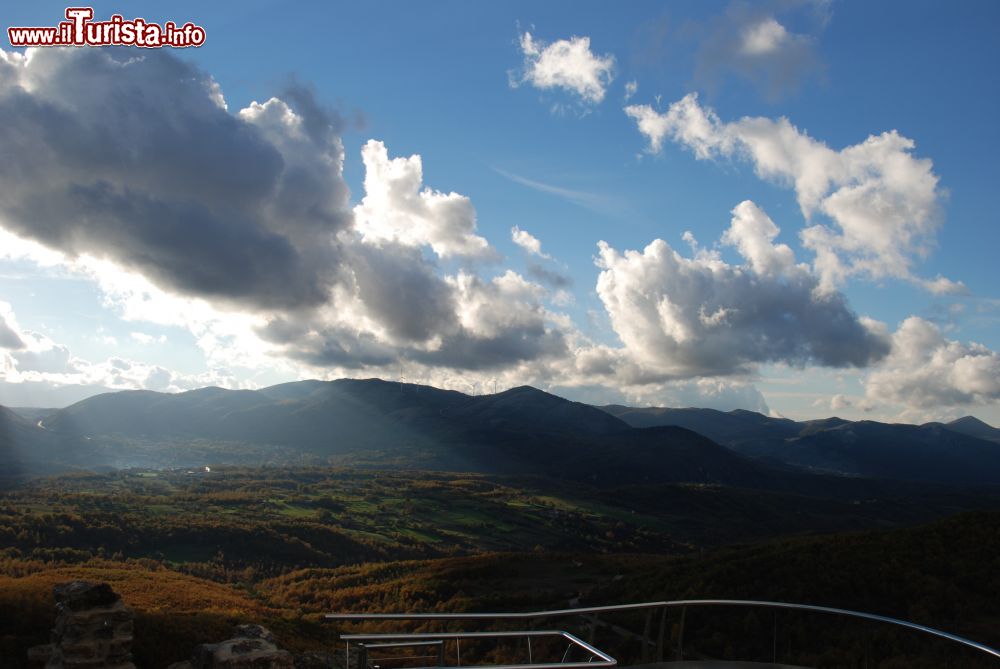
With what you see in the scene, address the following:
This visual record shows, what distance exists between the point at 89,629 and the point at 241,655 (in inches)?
163

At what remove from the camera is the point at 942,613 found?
83.3 feet

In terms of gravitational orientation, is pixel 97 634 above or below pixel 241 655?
below

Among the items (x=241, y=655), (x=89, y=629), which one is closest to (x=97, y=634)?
(x=89, y=629)

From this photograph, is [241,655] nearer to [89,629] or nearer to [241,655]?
[241,655]

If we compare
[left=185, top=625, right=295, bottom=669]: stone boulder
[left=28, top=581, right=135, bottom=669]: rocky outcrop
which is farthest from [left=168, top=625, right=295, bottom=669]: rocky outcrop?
[left=28, top=581, right=135, bottom=669]: rocky outcrop

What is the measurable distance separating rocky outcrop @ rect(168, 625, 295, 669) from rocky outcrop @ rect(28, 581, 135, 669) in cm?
278

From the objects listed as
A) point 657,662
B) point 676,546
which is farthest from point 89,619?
point 676,546

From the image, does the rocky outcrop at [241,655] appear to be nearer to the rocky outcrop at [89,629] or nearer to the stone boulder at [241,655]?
the stone boulder at [241,655]

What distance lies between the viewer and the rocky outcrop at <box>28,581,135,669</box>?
12773 mm

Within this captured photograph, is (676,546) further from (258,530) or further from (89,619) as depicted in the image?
(89,619)

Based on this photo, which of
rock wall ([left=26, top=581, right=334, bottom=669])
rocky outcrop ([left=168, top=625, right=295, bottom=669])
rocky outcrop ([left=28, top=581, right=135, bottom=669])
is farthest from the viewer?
rocky outcrop ([left=28, top=581, right=135, bottom=669])

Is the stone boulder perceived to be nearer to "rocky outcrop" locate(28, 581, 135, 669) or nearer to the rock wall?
the rock wall

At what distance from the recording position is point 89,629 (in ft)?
42.5

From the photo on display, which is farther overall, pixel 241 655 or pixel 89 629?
pixel 89 629
